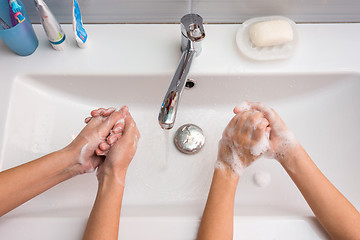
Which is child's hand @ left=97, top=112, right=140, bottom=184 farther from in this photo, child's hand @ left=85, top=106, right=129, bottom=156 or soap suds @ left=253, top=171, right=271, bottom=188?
soap suds @ left=253, top=171, right=271, bottom=188

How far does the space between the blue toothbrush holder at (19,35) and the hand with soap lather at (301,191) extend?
1.55ft


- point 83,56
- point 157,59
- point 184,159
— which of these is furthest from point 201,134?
point 83,56

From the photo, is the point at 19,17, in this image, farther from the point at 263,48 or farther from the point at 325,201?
the point at 325,201

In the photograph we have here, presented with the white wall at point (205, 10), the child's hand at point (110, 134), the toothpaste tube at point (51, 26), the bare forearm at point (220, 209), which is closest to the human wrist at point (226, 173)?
the bare forearm at point (220, 209)

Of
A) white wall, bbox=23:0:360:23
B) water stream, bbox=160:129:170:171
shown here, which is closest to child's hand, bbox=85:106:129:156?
water stream, bbox=160:129:170:171

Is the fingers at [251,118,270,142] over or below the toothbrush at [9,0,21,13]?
below

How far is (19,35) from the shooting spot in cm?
65

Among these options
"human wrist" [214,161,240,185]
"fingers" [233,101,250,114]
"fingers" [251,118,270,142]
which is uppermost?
"fingers" [233,101,250,114]

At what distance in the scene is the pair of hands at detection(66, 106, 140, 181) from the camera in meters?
0.66

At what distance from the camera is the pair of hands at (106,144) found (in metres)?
0.66

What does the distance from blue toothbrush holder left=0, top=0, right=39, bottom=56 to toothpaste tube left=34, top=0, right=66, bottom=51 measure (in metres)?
0.04

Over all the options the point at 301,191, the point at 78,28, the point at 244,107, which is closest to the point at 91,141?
the point at 78,28

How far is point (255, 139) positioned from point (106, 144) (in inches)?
12.4

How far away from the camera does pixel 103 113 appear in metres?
0.70
